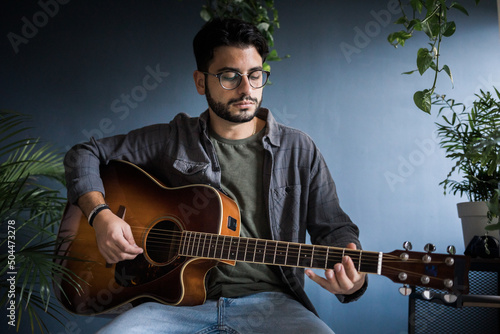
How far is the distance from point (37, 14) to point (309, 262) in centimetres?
214

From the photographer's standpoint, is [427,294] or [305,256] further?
[305,256]

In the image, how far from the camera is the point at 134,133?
1.73m

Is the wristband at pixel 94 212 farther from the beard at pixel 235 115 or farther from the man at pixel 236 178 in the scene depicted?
the beard at pixel 235 115

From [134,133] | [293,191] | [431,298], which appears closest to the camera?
[431,298]

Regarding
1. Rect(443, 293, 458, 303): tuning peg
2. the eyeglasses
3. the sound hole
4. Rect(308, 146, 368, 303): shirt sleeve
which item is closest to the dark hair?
the eyeglasses

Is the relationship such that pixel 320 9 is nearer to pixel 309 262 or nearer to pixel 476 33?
pixel 476 33

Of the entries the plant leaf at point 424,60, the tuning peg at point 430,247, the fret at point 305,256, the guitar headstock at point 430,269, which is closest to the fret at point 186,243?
the fret at point 305,256

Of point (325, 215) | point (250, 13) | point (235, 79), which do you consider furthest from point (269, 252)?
point (250, 13)

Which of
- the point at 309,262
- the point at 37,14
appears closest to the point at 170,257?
the point at 309,262

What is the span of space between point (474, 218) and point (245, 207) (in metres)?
0.95

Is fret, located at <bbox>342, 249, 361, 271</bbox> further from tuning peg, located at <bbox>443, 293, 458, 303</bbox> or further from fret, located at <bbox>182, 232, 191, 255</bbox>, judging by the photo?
fret, located at <bbox>182, 232, 191, 255</bbox>

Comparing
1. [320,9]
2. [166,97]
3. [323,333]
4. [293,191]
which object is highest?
[320,9]

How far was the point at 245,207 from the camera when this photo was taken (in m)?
1.58

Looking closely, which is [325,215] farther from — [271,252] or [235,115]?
[235,115]
